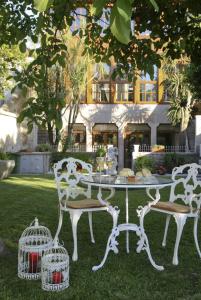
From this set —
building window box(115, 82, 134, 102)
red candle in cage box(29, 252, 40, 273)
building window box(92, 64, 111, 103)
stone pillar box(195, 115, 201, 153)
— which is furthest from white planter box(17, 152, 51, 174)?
red candle in cage box(29, 252, 40, 273)

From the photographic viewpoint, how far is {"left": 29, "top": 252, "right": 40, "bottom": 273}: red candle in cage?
3.52 m

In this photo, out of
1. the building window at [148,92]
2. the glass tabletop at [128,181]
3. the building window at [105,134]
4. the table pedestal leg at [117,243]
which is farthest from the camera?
the building window at [105,134]

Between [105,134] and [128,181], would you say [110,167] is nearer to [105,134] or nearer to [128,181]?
[128,181]

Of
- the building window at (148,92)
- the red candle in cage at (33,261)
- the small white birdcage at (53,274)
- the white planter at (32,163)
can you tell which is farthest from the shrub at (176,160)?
the small white birdcage at (53,274)

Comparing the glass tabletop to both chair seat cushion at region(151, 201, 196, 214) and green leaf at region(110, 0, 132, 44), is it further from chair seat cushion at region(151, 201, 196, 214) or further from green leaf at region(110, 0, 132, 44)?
green leaf at region(110, 0, 132, 44)

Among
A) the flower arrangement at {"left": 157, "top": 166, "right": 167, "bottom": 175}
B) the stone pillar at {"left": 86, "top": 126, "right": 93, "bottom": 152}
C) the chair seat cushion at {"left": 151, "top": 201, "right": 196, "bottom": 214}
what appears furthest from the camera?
the stone pillar at {"left": 86, "top": 126, "right": 93, "bottom": 152}

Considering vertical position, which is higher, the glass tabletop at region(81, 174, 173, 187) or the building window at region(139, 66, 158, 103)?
the building window at region(139, 66, 158, 103)

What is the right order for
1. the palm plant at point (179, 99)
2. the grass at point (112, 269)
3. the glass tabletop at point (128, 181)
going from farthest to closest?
the palm plant at point (179, 99) < the glass tabletop at point (128, 181) < the grass at point (112, 269)

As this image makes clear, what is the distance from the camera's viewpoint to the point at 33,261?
11.6 ft

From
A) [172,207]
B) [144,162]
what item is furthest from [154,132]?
[172,207]

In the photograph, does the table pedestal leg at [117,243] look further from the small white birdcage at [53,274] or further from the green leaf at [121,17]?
the green leaf at [121,17]

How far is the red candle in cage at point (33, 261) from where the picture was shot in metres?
3.52

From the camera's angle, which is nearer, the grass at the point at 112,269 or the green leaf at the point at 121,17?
the green leaf at the point at 121,17

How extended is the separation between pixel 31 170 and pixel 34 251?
1375cm
